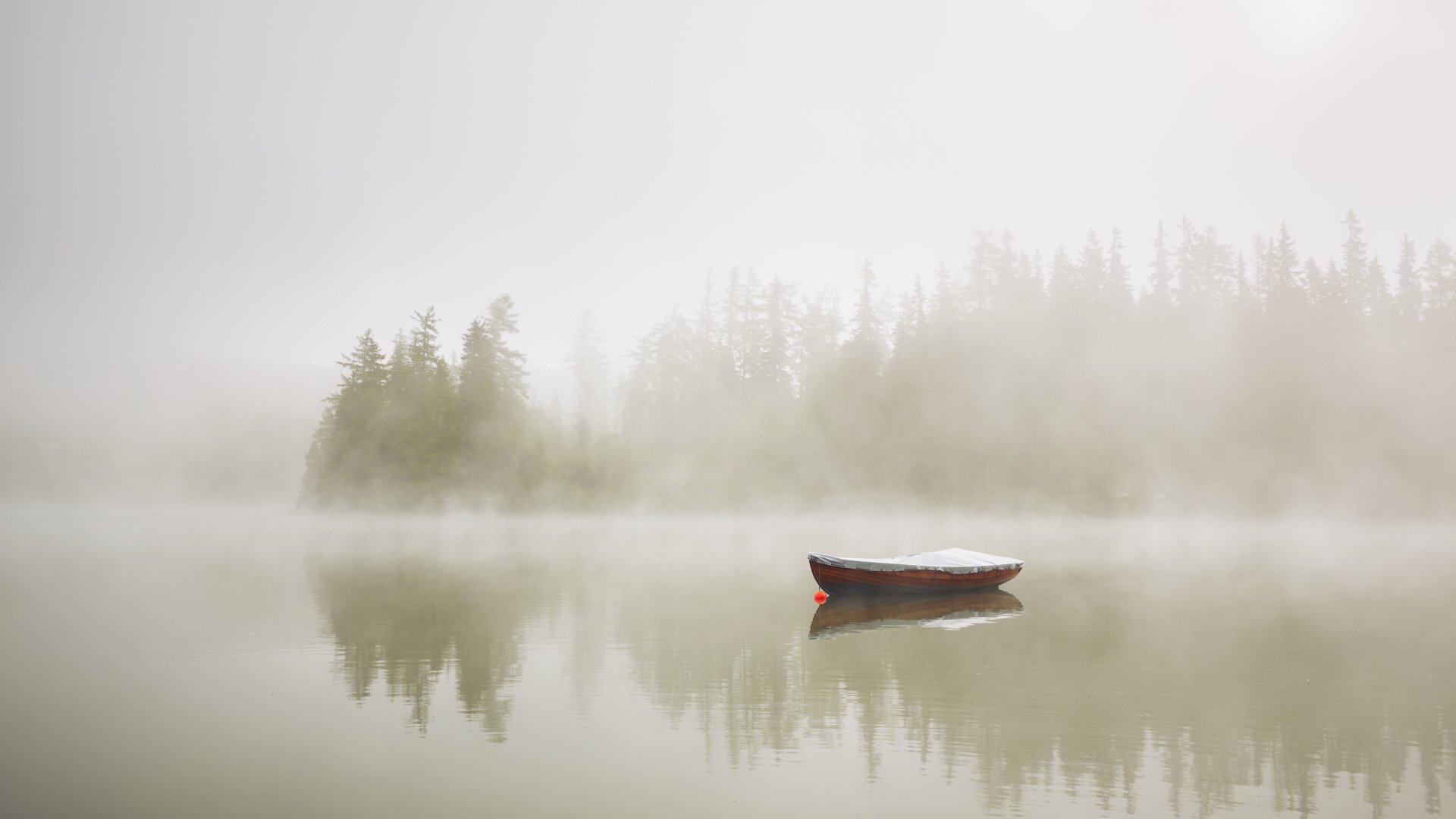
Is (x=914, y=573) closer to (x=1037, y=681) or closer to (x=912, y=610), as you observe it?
(x=912, y=610)

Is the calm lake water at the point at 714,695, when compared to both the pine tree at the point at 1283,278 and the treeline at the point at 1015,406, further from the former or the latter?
the pine tree at the point at 1283,278

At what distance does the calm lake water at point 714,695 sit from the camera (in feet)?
37.0

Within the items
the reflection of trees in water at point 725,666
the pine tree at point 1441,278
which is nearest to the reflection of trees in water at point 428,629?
the reflection of trees in water at point 725,666

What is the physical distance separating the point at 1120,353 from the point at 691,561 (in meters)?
58.5

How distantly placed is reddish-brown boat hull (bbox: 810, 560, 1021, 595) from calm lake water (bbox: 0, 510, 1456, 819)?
80 centimetres

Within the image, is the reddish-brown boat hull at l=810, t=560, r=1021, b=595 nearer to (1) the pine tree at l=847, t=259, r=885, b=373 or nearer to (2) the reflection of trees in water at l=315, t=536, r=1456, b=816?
(2) the reflection of trees in water at l=315, t=536, r=1456, b=816

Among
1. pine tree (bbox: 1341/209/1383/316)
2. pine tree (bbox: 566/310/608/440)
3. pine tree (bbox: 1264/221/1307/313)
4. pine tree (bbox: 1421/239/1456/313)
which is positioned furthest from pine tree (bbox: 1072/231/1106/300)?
pine tree (bbox: 566/310/608/440)

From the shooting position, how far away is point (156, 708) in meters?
15.2

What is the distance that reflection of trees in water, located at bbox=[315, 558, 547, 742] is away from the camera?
54.1ft

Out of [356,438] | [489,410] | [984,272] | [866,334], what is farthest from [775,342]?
[356,438]

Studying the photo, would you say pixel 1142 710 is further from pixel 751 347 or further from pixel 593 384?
pixel 593 384

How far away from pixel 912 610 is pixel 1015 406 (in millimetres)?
56394

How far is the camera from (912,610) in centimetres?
2867

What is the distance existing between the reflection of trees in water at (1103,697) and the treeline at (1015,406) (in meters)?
53.7
